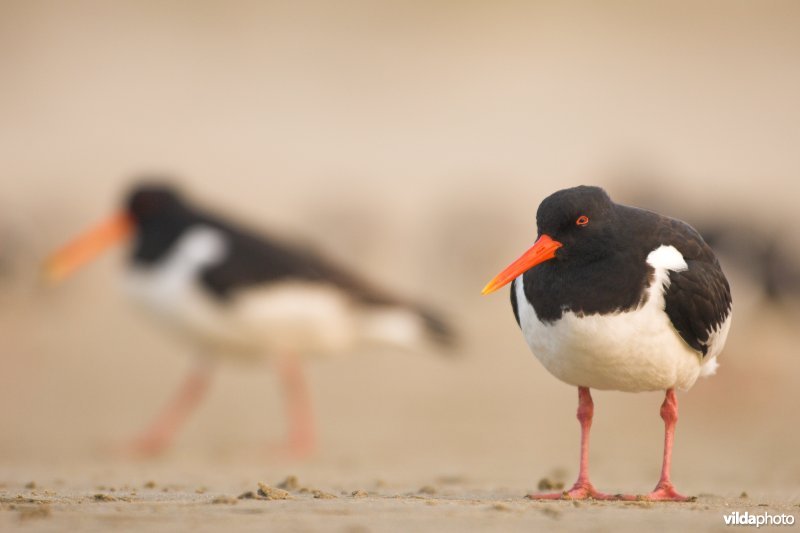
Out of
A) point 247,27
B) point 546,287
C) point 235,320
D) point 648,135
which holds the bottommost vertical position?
point 546,287

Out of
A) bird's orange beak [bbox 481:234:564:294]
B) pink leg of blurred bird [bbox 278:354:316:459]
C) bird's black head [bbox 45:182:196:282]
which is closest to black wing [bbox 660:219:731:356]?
bird's orange beak [bbox 481:234:564:294]

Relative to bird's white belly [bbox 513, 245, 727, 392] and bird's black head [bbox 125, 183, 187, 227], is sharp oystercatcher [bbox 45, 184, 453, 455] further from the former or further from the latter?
bird's white belly [bbox 513, 245, 727, 392]

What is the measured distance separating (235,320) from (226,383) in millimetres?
2279

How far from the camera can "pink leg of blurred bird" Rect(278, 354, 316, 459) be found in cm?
880

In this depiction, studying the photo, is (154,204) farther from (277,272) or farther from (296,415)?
(296,415)

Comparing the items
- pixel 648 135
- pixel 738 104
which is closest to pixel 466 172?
pixel 648 135

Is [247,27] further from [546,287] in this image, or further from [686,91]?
[546,287]

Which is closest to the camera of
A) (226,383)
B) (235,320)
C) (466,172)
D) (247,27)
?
(235,320)

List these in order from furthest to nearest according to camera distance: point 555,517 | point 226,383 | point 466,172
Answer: point 466,172 < point 226,383 < point 555,517

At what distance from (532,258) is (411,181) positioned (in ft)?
54.7

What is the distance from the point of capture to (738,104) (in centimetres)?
2861
